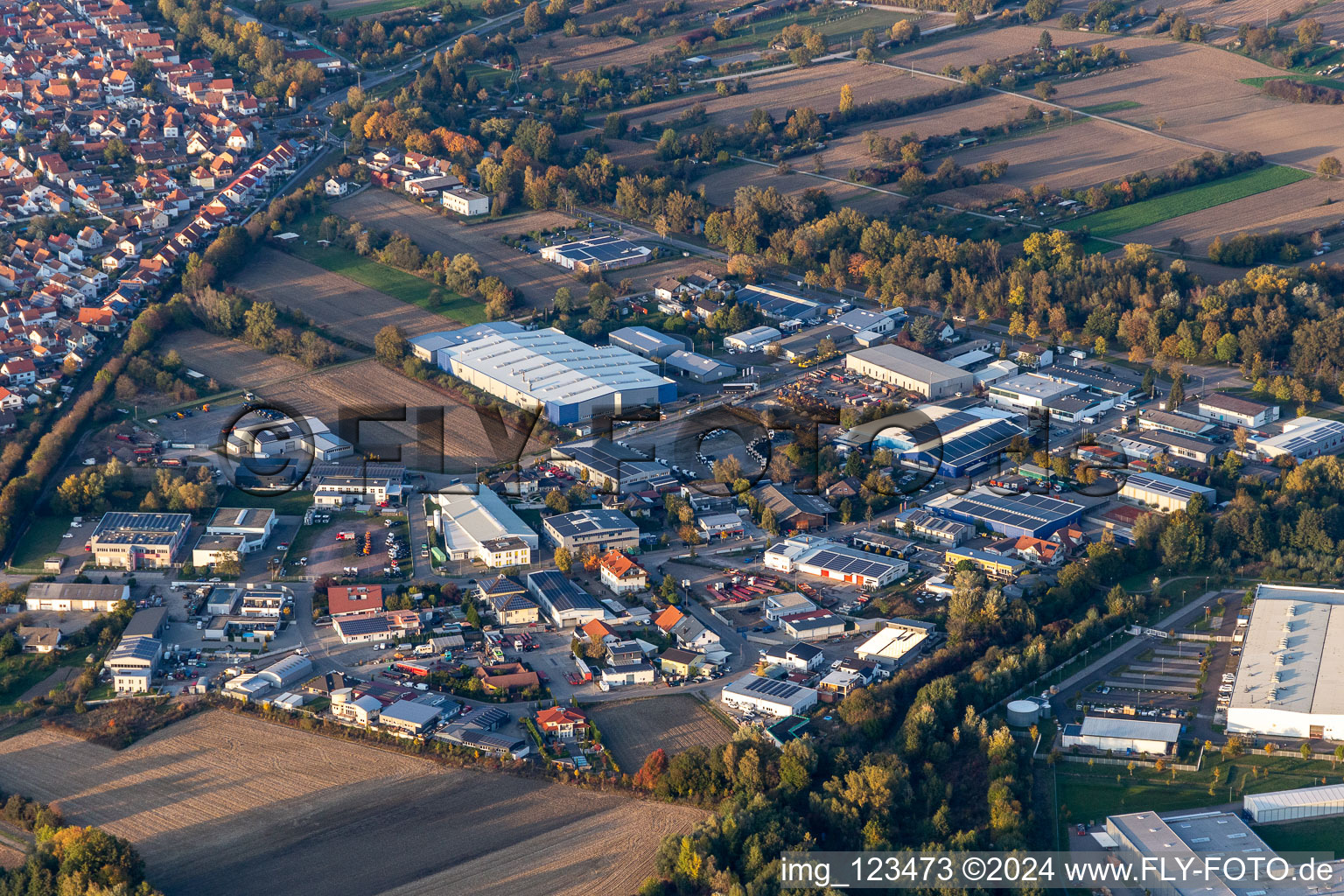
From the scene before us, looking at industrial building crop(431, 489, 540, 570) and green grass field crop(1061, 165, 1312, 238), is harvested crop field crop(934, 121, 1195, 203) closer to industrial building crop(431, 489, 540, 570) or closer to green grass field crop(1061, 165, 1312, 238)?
green grass field crop(1061, 165, 1312, 238)

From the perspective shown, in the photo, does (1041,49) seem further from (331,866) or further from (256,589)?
(331,866)

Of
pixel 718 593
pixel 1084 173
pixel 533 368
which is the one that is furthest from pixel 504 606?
pixel 1084 173

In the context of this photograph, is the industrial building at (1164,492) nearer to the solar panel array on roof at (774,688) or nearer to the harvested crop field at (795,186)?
the solar panel array on roof at (774,688)

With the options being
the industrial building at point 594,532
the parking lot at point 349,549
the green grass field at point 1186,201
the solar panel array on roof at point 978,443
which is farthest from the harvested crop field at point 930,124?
the parking lot at point 349,549

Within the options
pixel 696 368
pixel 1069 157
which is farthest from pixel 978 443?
pixel 1069 157

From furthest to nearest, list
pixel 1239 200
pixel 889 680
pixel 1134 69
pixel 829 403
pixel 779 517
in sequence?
pixel 1134 69 < pixel 1239 200 < pixel 829 403 < pixel 779 517 < pixel 889 680

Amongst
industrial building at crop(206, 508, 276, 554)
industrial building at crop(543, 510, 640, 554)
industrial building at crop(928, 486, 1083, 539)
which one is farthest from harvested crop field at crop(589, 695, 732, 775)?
industrial building at crop(206, 508, 276, 554)
